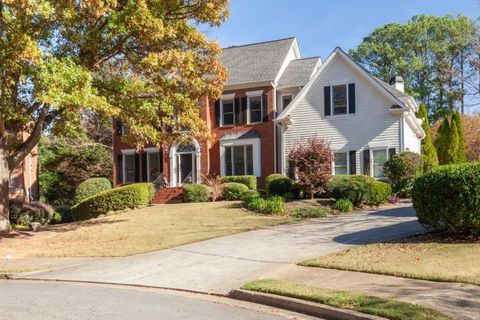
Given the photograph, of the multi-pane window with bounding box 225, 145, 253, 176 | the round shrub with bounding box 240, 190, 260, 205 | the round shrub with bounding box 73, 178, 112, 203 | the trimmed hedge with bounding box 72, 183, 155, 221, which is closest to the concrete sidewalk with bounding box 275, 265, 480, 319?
the round shrub with bounding box 240, 190, 260, 205

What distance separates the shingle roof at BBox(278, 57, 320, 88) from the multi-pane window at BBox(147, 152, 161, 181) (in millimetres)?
9501

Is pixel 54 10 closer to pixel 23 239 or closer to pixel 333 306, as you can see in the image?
pixel 23 239

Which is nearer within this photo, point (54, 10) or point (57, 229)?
point (54, 10)

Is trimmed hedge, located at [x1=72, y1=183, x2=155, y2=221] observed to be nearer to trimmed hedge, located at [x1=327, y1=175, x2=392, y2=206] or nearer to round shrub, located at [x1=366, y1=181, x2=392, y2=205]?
trimmed hedge, located at [x1=327, y1=175, x2=392, y2=206]

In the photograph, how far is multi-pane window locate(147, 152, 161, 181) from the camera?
35.7 metres

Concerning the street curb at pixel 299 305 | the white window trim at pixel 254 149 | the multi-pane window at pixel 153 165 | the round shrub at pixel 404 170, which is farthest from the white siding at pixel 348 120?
the street curb at pixel 299 305

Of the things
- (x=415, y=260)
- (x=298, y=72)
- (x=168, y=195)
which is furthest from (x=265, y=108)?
(x=415, y=260)

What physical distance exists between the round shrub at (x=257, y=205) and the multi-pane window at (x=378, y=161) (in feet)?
28.0

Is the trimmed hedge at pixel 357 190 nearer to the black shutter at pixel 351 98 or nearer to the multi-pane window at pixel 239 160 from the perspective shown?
the black shutter at pixel 351 98

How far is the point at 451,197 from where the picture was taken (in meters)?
11.6

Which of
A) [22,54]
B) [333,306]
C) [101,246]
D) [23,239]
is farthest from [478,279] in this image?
[23,239]

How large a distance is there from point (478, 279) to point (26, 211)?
22.6 m

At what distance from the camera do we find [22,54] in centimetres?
1510

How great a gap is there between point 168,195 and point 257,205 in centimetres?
1028
